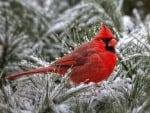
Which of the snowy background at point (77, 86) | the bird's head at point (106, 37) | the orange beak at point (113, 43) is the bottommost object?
the snowy background at point (77, 86)

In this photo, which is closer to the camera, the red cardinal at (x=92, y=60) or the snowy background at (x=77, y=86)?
the snowy background at (x=77, y=86)

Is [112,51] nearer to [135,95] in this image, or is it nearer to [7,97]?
[135,95]

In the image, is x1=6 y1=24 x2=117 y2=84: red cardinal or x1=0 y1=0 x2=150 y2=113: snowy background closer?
x1=0 y1=0 x2=150 y2=113: snowy background

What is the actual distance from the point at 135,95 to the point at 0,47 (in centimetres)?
124

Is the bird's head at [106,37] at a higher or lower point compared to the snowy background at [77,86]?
higher

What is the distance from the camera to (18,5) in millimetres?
3887

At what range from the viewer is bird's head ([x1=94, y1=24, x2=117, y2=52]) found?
2.36 meters

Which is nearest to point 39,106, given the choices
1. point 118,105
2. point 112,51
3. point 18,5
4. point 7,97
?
point 7,97

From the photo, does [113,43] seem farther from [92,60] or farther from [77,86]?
[77,86]

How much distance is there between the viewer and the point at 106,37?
246 centimetres

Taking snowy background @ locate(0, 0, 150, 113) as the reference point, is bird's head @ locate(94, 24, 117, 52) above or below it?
above

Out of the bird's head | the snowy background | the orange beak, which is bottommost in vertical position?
the snowy background

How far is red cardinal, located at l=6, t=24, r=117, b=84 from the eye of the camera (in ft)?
7.53

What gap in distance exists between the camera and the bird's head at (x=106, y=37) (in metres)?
2.36
